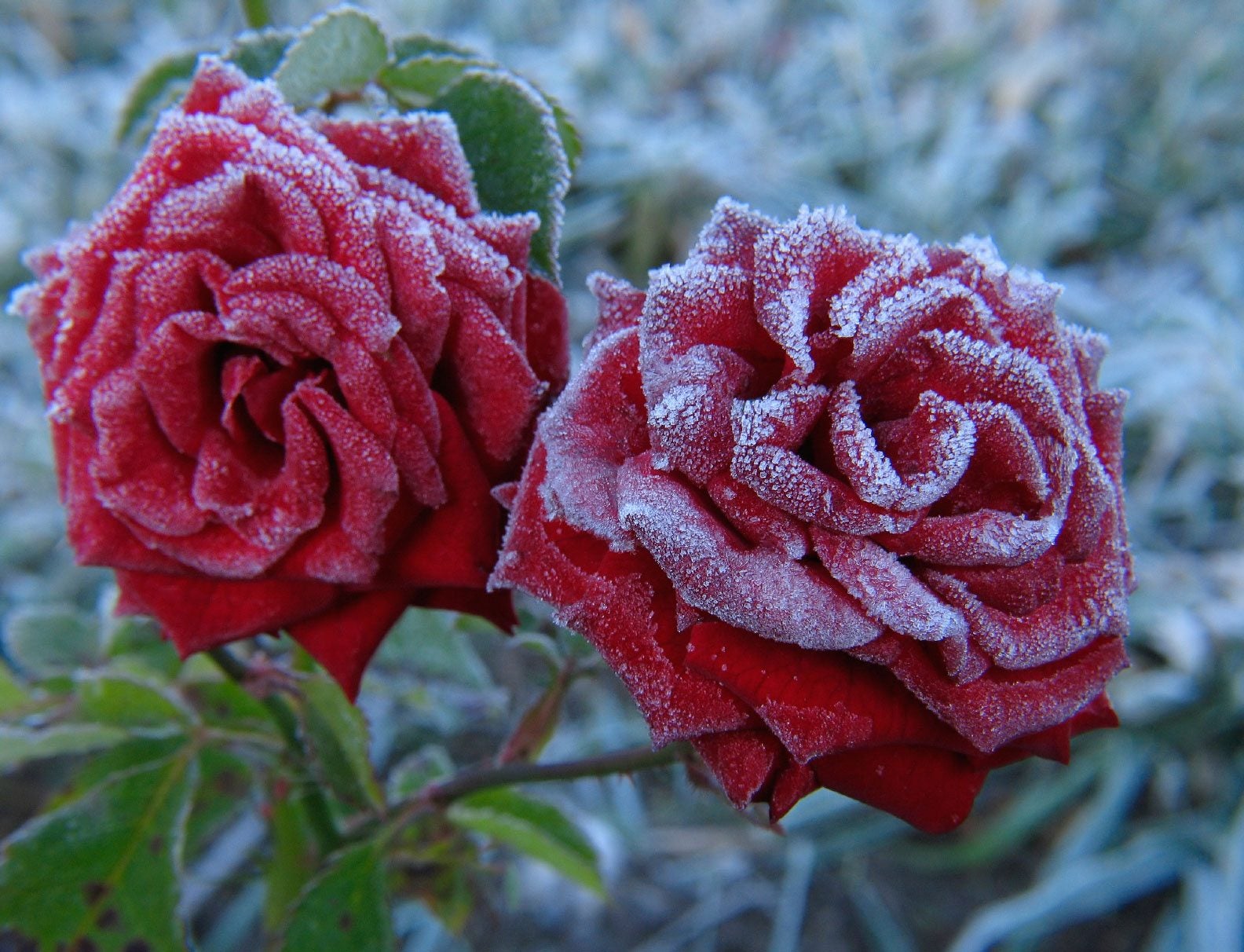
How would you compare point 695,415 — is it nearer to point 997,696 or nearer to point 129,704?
point 997,696

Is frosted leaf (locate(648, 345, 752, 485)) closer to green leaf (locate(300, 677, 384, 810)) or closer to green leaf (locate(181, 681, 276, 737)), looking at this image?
green leaf (locate(300, 677, 384, 810))

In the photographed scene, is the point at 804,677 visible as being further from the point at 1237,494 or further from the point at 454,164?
the point at 1237,494

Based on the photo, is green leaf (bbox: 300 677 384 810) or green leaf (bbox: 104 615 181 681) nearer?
green leaf (bbox: 300 677 384 810)

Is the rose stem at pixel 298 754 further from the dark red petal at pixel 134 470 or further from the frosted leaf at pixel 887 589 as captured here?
the frosted leaf at pixel 887 589

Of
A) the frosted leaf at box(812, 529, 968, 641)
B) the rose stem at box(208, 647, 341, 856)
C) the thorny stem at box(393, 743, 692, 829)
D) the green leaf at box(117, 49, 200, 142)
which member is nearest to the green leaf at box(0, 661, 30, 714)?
the rose stem at box(208, 647, 341, 856)

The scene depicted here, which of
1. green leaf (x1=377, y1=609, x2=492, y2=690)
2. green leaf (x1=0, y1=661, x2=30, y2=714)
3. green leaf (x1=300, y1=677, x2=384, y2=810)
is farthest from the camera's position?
green leaf (x1=377, y1=609, x2=492, y2=690)

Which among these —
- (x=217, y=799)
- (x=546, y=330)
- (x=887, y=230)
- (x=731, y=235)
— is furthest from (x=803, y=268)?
(x=887, y=230)
